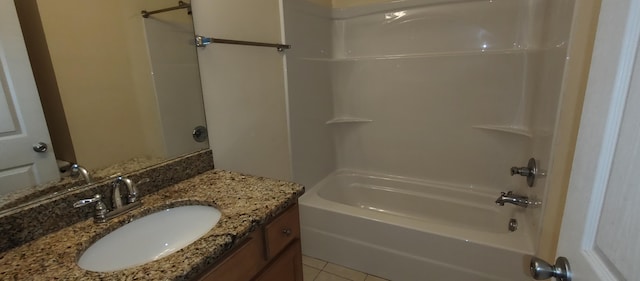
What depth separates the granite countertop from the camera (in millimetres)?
669

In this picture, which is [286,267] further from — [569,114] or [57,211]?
[569,114]

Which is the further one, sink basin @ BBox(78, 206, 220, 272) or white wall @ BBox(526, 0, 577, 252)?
white wall @ BBox(526, 0, 577, 252)

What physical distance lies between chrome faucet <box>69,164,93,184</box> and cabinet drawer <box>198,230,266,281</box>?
0.58m

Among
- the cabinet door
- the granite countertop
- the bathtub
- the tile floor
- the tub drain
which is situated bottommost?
the tile floor

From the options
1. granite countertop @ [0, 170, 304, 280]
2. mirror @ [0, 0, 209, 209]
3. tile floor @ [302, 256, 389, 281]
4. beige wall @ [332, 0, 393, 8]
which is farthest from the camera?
beige wall @ [332, 0, 393, 8]

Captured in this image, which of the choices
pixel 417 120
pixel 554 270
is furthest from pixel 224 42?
pixel 417 120

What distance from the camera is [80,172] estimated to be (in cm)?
97

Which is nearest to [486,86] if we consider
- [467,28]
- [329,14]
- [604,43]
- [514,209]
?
[467,28]

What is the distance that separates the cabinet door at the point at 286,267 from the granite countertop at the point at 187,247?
0.18 meters

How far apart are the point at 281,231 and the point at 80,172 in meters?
0.70

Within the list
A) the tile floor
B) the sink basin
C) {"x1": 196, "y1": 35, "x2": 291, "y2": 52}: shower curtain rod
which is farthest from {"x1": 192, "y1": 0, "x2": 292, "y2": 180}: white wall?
the tile floor

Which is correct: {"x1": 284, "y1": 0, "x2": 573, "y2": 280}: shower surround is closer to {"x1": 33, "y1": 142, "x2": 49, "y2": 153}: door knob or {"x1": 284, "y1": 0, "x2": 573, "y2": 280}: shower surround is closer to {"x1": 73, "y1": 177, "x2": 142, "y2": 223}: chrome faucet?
{"x1": 73, "y1": 177, "x2": 142, "y2": 223}: chrome faucet

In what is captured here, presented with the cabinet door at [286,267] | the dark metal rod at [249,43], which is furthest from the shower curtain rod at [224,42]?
the cabinet door at [286,267]

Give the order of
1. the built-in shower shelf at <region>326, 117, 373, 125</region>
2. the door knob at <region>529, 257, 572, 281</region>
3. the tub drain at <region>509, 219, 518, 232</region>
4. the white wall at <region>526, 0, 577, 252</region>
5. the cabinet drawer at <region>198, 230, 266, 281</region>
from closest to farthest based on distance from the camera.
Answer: the door knob at <region>529, 257, 572, 281</region> → the cabinet drawer at <region>198, 230, 266, 281</region> → the white wall at <region>526, 0, 577, 252</region> → the tub drain at <region>509, 219, 518, 232</region> → the built-in shower shelf at <region>326, 117, 373, 125</region>
